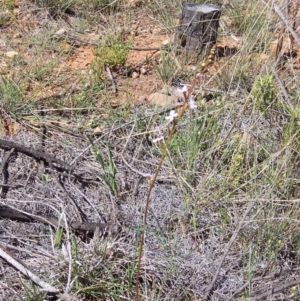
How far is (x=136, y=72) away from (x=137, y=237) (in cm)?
116

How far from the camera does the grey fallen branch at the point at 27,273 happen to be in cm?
181

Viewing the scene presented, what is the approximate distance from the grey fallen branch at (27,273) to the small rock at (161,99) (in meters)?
1.05

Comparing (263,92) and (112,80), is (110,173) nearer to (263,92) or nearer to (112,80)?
(263,92)

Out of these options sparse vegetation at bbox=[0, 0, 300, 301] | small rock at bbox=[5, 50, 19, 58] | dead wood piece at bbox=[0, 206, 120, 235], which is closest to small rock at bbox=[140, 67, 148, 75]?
sparse vegetation at bbox=[0, 0, 300, 301]

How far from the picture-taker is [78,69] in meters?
2.97

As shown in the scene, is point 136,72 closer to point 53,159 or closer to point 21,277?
point 53,159

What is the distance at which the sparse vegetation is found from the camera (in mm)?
1918

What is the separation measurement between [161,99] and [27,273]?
46.3 inches

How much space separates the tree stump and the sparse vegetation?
0.07m

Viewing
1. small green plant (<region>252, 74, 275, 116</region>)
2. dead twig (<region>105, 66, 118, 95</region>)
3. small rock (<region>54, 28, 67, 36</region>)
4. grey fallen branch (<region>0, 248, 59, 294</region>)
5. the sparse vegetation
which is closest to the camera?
grey fallen branch (<region>0, 248, 59, 294</region>)

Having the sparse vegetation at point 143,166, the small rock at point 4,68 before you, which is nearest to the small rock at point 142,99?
the sparse vegetation at point 143,166

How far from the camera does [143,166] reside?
2.39m

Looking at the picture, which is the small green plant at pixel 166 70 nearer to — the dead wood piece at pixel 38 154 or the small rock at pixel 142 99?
the small rock at pixel 142 99

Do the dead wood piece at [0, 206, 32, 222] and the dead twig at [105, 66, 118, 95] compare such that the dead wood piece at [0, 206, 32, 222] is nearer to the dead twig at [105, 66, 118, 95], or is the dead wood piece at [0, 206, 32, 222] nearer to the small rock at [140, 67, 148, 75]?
the dead twig at [105, 66, 118, 95]
